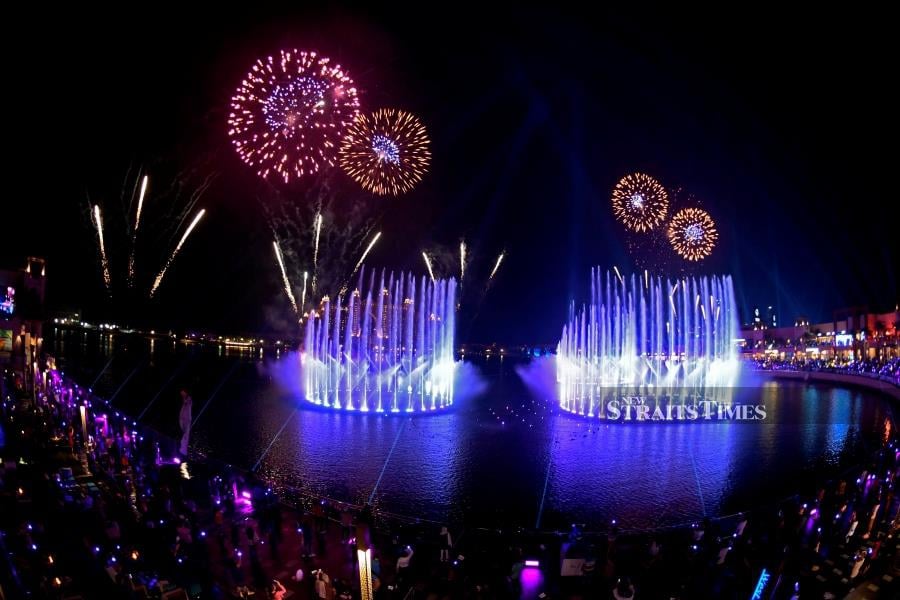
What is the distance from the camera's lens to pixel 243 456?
21297 mm

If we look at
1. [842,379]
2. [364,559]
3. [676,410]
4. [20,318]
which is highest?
[20,318]

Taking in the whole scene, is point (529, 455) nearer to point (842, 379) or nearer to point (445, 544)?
point (445, 544)

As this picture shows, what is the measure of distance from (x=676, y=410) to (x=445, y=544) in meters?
26.1

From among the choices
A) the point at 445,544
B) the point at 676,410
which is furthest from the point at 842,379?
A: the point at 445,544

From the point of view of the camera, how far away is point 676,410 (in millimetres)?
33750

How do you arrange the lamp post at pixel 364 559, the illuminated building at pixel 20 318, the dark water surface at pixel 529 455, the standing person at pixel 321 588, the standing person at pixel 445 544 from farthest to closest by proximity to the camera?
the illuminated building at pixel 20 318
the dark water surface at pixel 529 455
the standing person at pixel 445 544
the standing person at pixel 321 588
the lamp post at pixel 364 559

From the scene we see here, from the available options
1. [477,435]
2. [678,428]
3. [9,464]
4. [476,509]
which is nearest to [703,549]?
[476,509]

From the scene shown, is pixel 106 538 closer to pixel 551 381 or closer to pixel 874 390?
pixel 551 381

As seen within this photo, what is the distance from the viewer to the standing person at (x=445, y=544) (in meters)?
10.8

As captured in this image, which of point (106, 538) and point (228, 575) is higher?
point (106, 538)

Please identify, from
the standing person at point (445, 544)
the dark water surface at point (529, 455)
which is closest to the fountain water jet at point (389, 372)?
the dark water surface at point (529, 455)

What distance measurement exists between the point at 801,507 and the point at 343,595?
10165 mm

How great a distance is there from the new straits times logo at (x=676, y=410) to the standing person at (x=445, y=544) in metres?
20.9

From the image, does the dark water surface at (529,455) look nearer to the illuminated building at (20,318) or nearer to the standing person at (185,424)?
the standing person at (185,424)
